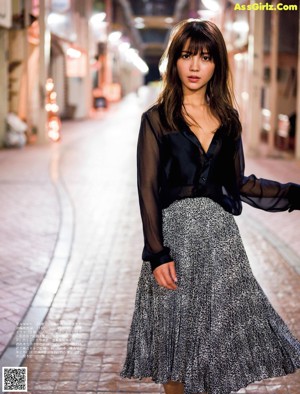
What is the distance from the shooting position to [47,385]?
151 inches

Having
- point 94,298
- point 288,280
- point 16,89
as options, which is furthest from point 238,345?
point 16,89

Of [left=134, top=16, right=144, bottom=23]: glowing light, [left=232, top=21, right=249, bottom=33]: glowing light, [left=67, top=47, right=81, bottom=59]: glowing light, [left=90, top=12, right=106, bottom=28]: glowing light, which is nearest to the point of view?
[left=232, top=21, right=249, bottom=33]: glowing light

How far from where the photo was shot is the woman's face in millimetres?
2742

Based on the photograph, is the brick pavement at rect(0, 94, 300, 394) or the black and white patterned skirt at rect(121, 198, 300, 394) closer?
the black and white patterned skirt at rect(121, 198, 300, 394)

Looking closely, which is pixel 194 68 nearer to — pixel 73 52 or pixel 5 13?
pixel 5 13

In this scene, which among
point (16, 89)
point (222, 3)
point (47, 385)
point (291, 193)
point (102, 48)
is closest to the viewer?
point (291, 193)

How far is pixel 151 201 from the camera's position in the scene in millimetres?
2742

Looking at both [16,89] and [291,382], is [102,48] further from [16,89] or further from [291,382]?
[291,382]

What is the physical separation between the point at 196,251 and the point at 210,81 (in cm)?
69

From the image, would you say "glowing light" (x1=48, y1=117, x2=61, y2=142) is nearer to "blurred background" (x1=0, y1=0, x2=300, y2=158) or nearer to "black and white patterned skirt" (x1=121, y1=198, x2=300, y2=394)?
"blurred background" (x1=0, y1=0, x2=300, y2=158)

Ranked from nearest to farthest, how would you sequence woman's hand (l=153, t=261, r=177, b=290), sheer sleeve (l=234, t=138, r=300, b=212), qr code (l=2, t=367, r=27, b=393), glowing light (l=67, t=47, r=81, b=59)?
1. woman's hand (l=153, t=261, r=177, b=290)
2. sheer sleeve (l=234, t=138, r=300, b=212)
3. qr code (l=2, t=367, r=27, b=393)
4. glowing light (l=67, t=47, r=81, b=59)

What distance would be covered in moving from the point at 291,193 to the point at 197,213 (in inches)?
19.0

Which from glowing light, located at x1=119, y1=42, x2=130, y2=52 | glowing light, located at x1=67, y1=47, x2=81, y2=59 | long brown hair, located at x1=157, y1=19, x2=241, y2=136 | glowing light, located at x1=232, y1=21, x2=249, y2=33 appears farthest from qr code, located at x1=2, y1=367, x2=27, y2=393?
glowing light, located at x1=119, y1=42, x2=130, y2=52

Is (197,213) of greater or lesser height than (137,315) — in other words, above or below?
above
